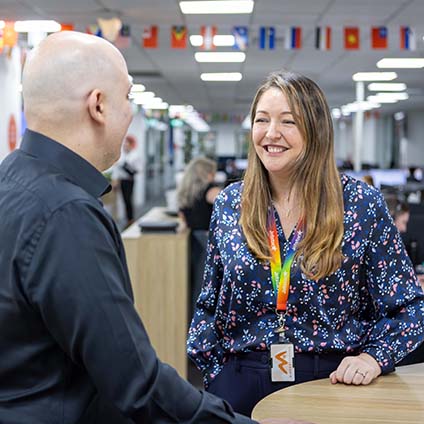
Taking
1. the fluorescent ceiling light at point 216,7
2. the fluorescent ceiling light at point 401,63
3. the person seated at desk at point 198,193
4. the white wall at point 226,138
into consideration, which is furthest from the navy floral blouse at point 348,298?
the white wall at point 226,138

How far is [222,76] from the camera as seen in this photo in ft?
41.7

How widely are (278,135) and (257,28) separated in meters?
5.94

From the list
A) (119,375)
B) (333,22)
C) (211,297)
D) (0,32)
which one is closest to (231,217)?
(211,297)

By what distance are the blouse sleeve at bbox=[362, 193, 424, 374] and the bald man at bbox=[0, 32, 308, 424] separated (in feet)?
2.54

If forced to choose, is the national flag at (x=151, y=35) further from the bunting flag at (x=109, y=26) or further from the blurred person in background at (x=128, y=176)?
the blurred person in background at (x=128, y=176)

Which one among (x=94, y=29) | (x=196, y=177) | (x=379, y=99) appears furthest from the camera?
(x=379, y=99)

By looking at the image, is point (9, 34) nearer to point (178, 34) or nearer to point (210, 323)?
point (178, 34)

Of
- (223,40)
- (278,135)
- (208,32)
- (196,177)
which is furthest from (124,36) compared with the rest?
(278,135)

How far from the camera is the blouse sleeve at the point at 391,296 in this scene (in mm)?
1935

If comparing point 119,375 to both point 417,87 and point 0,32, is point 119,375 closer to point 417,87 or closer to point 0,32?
point 0,32

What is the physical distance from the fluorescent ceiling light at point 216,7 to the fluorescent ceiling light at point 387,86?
7687 millimetres

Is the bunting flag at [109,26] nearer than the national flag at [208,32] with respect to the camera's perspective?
Yes

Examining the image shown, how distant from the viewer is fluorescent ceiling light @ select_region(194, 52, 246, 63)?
32.2ft

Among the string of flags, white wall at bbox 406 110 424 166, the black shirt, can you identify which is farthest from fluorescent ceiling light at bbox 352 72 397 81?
the black shirt
